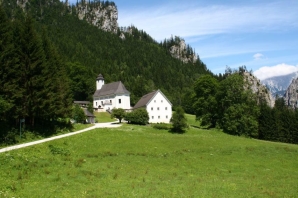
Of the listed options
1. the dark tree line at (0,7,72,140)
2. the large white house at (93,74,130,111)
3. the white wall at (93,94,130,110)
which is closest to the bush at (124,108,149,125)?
the dark tree line at (0,7,72,140)

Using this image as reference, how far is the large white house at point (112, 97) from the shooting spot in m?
82.4

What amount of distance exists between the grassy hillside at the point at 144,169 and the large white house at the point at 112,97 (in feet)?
143

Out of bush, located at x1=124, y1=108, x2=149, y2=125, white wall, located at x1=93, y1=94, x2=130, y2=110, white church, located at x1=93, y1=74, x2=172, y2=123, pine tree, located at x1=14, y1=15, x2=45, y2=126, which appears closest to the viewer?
pine tree, located at x1=14, y1=15, x2=45, y2=126

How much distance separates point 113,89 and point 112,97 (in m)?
2.64

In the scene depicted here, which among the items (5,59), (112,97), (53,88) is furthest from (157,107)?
(5,59)

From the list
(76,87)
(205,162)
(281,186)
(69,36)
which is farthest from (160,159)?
(69,36)

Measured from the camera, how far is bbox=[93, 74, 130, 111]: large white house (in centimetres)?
8244

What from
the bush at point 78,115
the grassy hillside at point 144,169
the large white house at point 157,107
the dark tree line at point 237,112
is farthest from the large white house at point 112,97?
the grassy hillside at point 144,169

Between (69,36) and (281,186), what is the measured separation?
181407 millimetres

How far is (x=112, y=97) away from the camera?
279 feet

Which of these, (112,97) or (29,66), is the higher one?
(29,66)

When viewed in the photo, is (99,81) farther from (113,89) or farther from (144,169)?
(144,169)

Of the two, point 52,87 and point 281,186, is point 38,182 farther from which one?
point 52,87

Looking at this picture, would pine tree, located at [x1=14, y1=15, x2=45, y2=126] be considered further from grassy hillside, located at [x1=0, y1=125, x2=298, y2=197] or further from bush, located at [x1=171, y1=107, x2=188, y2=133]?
bush, located at [x1=171, y1=107, x2=188, y2=133]
